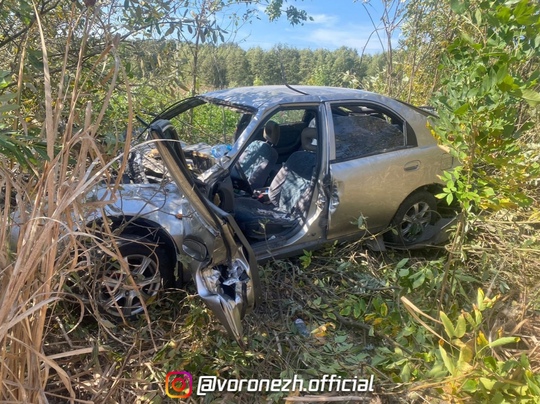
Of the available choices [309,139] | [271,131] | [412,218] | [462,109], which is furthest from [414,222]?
[462,109]

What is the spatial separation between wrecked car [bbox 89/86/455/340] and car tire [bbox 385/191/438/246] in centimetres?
1

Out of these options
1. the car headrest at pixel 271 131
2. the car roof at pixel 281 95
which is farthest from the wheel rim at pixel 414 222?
the car headrest at pixel 271 131

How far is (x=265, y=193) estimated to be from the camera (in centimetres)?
387

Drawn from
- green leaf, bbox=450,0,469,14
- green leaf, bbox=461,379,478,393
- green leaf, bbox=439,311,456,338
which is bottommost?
green leaf, bbox=461,379,478,393

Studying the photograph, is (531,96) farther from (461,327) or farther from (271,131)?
(271,131)

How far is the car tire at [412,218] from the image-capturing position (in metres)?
3.68

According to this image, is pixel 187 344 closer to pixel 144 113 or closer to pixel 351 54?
pixel 144 113

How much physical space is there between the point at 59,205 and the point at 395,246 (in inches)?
123

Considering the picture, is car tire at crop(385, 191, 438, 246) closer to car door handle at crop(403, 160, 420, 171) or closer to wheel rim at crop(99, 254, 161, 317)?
car door handle at crop(403, 160, 420, 171)

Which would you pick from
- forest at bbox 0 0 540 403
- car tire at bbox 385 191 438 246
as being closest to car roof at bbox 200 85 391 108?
forest at bbox 0 0 540 403

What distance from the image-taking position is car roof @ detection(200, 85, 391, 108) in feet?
10.4

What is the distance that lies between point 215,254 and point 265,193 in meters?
1.58

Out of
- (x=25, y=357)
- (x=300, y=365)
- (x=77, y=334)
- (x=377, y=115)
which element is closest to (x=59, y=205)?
(x=25, y=357)

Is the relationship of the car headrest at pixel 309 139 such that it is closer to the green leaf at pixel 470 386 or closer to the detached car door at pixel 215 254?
the detached car door at pixel 215 254
